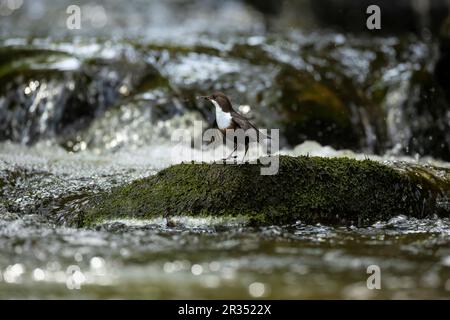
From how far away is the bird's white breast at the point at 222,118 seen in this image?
5645mm

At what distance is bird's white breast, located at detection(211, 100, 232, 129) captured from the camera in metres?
5.64

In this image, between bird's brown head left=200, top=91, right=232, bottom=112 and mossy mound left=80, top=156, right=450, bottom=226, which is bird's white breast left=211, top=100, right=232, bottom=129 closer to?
bird's brown head left=200, top=91, right=232, bottom=112

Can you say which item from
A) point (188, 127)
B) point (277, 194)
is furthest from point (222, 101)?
point (188, 127)

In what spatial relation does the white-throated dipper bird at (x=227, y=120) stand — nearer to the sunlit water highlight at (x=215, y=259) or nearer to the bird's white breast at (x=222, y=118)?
the bird's white breast at (x=222, y=118)

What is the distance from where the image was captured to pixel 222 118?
5695 mm

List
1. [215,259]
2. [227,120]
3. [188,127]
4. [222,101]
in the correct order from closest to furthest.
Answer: [215,259] → [227,120] → [222,101] → [188,127]

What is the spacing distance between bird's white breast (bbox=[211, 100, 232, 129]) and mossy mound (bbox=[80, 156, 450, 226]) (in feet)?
1.05

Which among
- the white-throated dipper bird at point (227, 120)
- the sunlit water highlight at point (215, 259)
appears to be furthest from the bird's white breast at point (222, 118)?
the sunlit water highlight at point (215, 259)

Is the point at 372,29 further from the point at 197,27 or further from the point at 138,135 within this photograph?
the point at 138,135

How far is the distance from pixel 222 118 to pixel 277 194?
74 centimetres

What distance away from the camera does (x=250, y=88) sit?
33.7 feet

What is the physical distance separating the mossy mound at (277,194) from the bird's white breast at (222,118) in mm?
319

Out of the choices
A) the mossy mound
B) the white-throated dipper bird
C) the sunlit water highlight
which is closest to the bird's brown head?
the white-throated dipper bird

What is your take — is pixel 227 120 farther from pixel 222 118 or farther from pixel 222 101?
pixel 222 101
